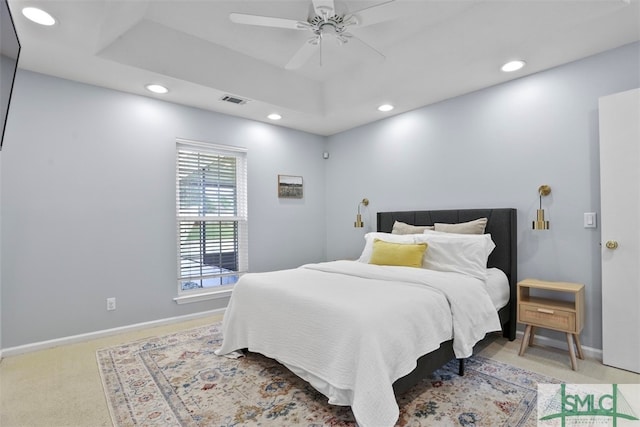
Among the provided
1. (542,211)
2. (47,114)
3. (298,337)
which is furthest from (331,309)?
(47,114)

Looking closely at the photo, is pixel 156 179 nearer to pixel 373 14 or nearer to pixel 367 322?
pixel 373 14

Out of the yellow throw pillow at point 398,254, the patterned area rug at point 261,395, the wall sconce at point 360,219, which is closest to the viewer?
the patterned area rug at point 261,395

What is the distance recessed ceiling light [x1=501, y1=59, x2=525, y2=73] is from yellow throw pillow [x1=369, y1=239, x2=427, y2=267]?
176 cm

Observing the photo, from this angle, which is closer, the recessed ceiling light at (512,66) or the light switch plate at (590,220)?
the light switch plate at (590,220)

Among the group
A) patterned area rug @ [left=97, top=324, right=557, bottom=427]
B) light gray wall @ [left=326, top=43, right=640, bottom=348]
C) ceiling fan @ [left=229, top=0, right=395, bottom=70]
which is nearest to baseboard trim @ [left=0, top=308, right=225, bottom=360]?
patterned area rug @ [left=97, top=324, right=557, bottom=427]

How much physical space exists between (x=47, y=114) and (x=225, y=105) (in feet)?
5.45

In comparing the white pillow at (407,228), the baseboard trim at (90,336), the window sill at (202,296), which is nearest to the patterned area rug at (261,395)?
the baseboard trim at (90,336)

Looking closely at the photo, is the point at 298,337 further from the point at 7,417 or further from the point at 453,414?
the point at 7,417

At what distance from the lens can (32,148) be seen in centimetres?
288

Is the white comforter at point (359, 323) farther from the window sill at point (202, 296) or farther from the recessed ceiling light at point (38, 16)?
the recessed ceiling light at point (38, 16)

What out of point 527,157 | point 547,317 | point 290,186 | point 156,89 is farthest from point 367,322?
point 290,186

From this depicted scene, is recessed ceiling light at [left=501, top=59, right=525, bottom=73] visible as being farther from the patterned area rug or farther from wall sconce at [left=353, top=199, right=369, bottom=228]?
the patterned area rug

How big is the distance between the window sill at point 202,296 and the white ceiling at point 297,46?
88.3 inches

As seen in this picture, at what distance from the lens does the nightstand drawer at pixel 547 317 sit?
95.7 inches
